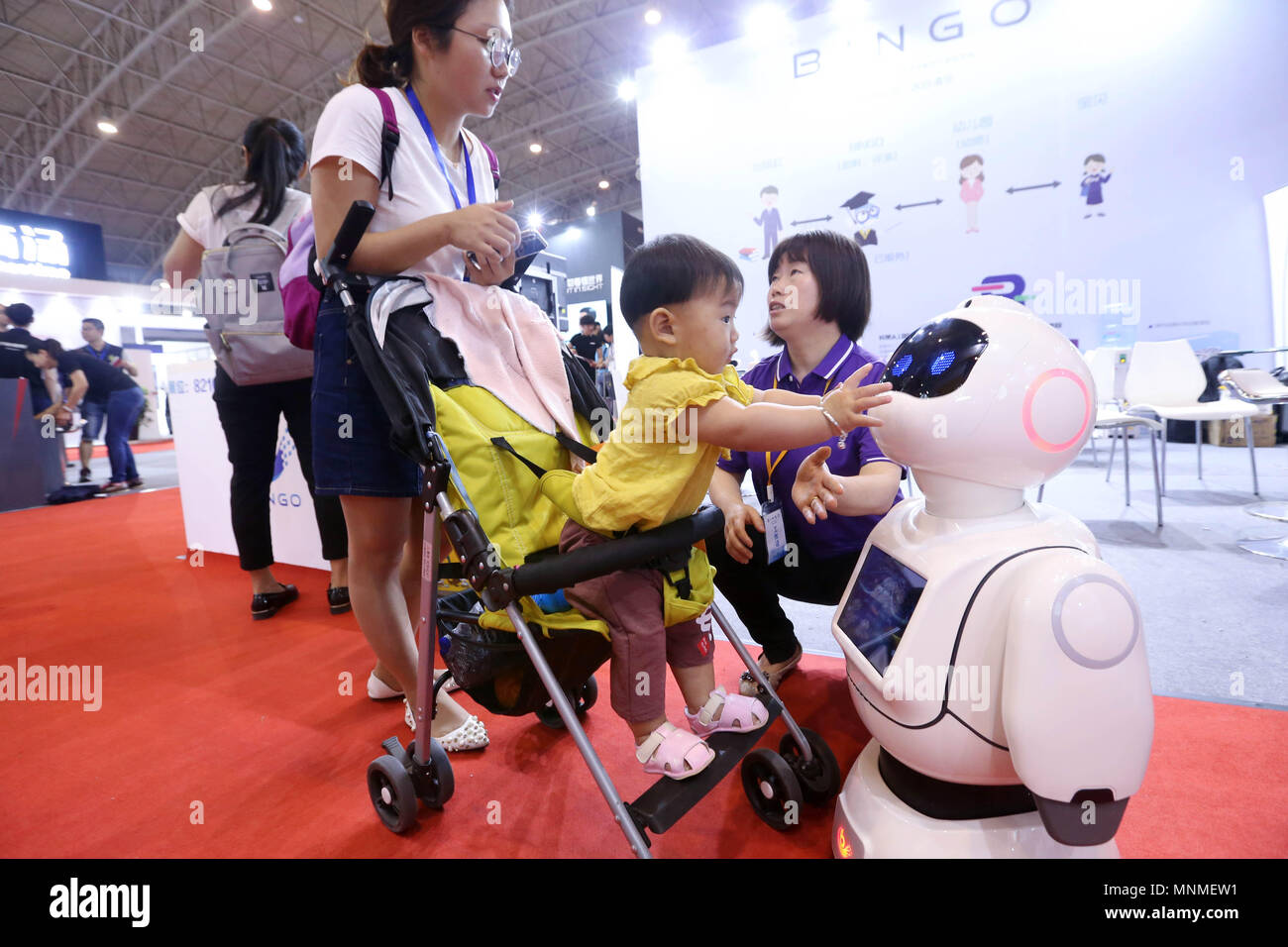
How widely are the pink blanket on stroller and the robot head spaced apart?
0.59 meters

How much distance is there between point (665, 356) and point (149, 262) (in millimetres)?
24819

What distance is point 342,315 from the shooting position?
3.88 feet

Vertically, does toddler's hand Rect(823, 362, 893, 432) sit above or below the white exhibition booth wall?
below

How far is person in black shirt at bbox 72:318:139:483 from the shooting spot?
19.5 ft

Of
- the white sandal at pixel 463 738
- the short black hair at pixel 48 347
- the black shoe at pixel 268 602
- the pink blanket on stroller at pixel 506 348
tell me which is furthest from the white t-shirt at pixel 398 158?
the short black hair at pixel 48 347

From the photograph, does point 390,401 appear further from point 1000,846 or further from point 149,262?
point 149,262

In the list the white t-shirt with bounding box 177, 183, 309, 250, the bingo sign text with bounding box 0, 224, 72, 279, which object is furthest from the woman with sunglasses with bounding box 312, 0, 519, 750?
the bingo sign text with bounding box 0, 224, 72, 279

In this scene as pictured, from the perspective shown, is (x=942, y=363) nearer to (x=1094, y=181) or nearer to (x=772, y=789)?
(x=772, y=789)

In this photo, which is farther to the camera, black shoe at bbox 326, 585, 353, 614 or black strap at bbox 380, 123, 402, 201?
black shoe at bbox 326, 585, 353, 614

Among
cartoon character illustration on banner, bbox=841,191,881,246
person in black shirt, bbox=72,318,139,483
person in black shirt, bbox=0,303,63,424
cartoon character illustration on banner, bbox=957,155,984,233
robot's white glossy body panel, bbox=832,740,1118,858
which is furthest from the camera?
person in black shirt, bbox=72,318,139,483

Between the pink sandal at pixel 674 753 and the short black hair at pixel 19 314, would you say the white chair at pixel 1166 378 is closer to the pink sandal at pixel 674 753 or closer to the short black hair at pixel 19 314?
the pink sandal at pixel 674 753

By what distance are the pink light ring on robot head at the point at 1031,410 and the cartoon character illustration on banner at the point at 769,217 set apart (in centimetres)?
465

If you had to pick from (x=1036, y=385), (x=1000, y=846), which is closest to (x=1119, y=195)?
(x=1036, y=385)

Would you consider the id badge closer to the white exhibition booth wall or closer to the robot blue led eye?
the robot blue led eye
